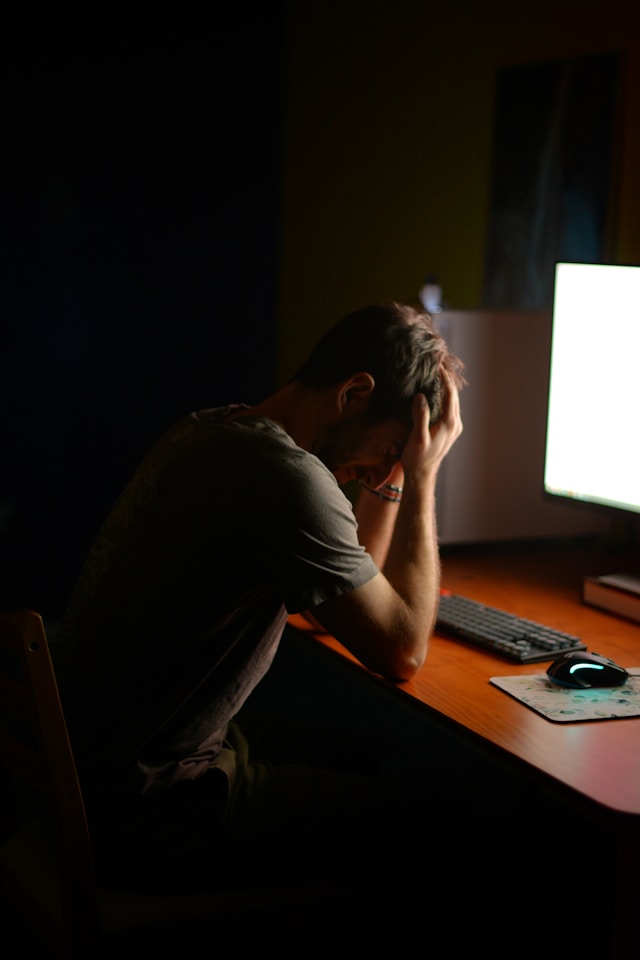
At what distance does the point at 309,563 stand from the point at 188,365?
2447 millimetres

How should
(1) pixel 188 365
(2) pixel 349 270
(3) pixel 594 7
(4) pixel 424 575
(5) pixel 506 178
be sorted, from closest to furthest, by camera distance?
(4) pixel 424 575 < (3) pixel 594 7 < (5) pixel 506 178 < (2) pixel 349 270 < (1) pixel 188 365

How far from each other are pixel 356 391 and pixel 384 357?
2.5 inches

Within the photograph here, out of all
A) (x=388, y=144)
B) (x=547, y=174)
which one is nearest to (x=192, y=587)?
(x=547, y=174)

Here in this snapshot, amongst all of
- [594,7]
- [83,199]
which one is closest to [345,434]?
[594,7]

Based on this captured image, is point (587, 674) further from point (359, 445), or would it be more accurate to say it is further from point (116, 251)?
point (116, 251)

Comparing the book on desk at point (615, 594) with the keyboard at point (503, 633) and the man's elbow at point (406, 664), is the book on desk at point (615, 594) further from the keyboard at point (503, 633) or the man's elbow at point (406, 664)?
the man's elbow at point (406, 664)

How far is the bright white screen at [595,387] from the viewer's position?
183 centimetres

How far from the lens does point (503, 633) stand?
162 cm

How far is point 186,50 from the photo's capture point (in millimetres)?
3500

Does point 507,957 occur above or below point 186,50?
below

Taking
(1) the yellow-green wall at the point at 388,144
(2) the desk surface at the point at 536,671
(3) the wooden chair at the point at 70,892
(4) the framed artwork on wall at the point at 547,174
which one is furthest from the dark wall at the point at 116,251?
(3) the wooden chair at the point at 70,892

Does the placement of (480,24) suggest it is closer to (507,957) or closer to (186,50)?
(186,50)

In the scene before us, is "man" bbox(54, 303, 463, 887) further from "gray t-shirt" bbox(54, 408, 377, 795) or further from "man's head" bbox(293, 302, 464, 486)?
"man's head" bbox(293, 302, 464, 486)

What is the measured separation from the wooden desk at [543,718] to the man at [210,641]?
0.10 metres
